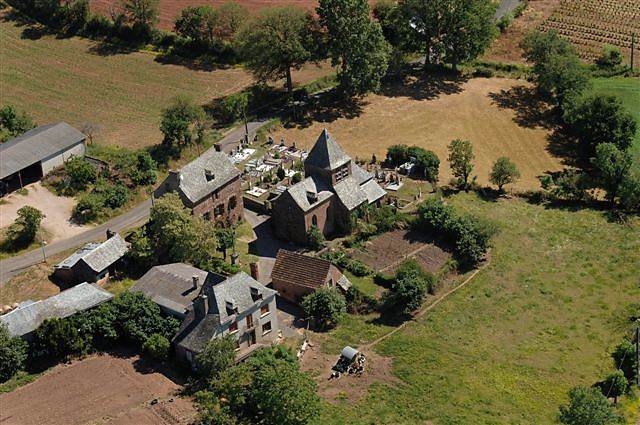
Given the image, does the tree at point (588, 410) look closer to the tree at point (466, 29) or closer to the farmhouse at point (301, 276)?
the farmhouse at point (301, 276)

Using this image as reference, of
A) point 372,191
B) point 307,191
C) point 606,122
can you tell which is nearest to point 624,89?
point 606,122

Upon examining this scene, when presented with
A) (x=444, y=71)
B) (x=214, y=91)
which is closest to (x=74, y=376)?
(x=214, y=91)

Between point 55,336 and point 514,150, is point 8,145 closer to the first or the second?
point 55,336

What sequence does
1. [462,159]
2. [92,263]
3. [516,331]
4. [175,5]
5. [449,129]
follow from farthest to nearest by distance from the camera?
1. [175,5]
2. [449,129]
3. [462,159]
4. [92,263]
5. [516,331]

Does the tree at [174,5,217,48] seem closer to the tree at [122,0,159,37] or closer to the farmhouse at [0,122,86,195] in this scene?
the tree at [122,0,159,37]

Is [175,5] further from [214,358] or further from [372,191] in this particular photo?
[214,358]

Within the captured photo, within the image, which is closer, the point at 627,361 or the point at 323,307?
the point at 627,361
